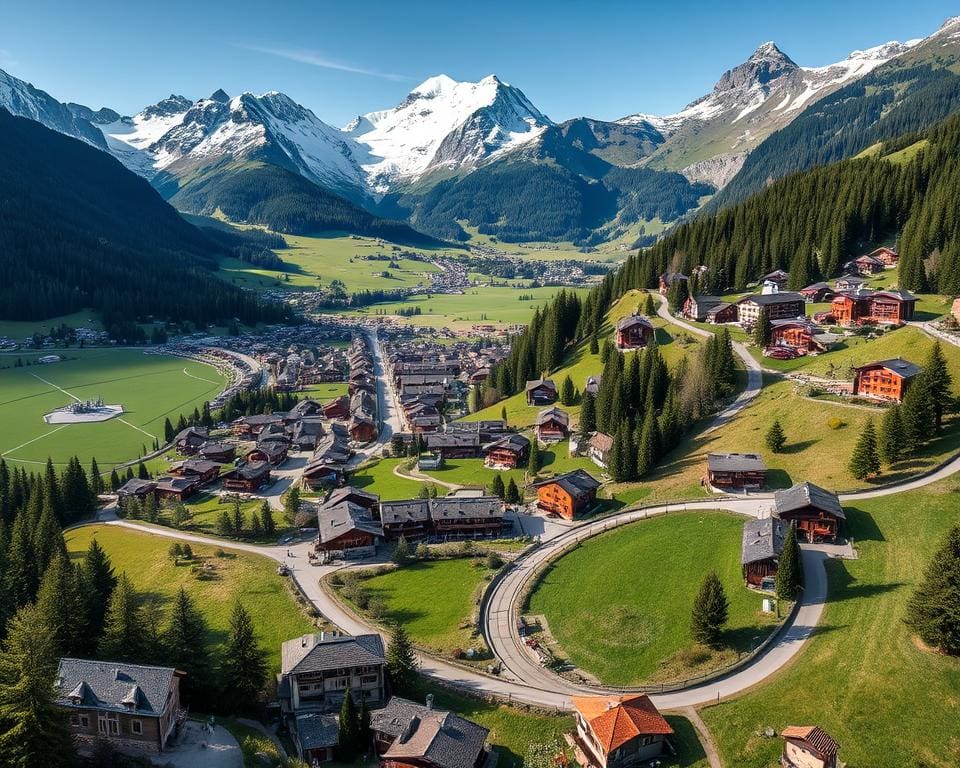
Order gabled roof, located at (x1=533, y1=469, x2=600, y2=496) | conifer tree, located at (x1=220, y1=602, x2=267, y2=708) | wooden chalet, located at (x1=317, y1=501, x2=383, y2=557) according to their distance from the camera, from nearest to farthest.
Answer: conifer tree, located at (x1=220, y1=602, x2=267, y2=708), wooden chalet, located at (x1=317, y1=501, x2=383, y2=557), gabled roof, located at (x1=533, y1=469, x2=600, y2=496)

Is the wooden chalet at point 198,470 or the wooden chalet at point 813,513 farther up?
the wooden chalet at point 813,513

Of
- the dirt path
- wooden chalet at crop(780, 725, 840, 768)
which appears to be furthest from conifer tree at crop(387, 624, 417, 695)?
wooden chalet at crop(780, 725, 840, 768)

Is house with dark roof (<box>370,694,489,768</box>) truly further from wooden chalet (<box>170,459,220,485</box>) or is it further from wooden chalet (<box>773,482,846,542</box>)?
wooden chalet (<box>170,459,220,485</box>)

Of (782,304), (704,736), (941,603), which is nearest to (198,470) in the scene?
(704,736)

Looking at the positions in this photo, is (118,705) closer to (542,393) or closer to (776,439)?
(776,439)

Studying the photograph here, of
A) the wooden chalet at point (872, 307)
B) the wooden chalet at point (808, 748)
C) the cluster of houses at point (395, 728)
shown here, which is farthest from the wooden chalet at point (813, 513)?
the wooden chalet at point (872, 307)

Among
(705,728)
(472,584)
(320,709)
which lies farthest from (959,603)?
(320,709)

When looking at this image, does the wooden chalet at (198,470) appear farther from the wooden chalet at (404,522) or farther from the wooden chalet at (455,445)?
the wooden chalet at (404,522)
